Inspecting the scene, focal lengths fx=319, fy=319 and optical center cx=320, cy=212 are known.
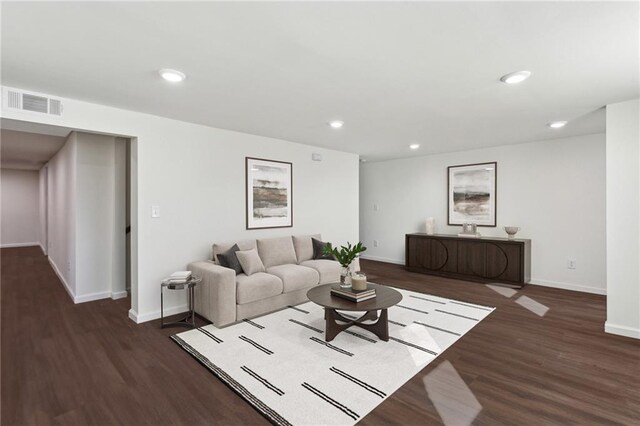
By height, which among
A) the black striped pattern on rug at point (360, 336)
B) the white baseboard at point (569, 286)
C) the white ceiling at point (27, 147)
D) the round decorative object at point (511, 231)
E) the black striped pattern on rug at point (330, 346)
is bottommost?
the black striped pattern on rug at point (330, 346)

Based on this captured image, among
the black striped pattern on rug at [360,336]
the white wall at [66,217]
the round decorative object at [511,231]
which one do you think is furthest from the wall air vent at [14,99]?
the round decorative object at [511,231]

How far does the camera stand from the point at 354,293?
3139 mm

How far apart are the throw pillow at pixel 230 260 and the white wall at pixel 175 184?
416 millimetres

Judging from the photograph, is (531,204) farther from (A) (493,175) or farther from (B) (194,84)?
(B) (194,84)

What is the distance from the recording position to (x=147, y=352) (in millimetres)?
2879

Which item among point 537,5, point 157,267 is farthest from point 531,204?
point 157,267

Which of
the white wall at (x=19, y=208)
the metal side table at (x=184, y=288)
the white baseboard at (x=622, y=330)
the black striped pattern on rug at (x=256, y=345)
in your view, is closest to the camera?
the black striped pattern on rug at (x=256, y=345)

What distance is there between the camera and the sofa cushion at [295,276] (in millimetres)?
4012

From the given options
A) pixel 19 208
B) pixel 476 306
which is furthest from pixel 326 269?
pixel 19 208

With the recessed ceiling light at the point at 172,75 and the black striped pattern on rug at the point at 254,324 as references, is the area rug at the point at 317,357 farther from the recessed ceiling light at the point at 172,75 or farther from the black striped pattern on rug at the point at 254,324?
the recessed ceiling light at the point at 172,75

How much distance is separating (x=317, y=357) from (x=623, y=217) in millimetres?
3356

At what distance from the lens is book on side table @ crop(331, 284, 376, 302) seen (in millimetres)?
3082

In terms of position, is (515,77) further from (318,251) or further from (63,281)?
(63,281)

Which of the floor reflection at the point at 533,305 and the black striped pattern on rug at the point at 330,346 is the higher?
the floor reflection at the point at 533,305
